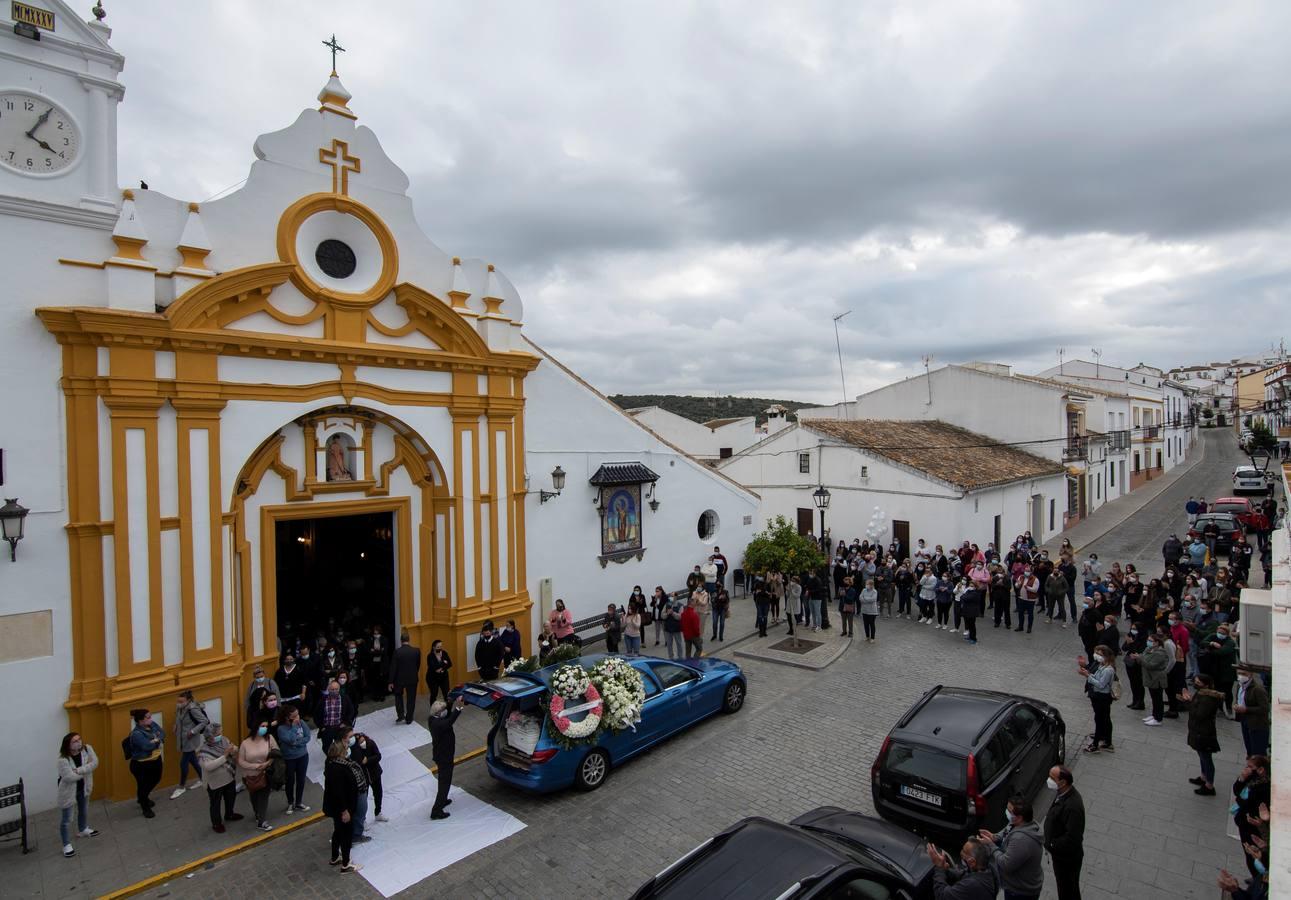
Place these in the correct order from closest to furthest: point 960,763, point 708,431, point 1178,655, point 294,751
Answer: point 960,763 → point 294,751 → point 1178,655 → point 708,431

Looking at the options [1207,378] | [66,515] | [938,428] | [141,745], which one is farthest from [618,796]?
[1207,378]

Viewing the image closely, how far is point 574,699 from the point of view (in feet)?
29.5

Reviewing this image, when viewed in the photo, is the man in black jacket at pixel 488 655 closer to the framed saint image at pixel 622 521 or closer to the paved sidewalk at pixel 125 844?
the paved sidewalk at pixel 125 844

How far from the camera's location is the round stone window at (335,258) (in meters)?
11.4

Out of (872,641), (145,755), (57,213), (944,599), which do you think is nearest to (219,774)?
(145,755)

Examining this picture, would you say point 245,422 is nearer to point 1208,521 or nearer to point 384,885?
point 384,885

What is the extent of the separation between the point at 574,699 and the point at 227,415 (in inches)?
260

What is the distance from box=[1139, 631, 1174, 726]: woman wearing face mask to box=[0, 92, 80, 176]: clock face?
1684 cm

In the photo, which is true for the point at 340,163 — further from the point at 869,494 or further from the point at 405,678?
the point at 869,494

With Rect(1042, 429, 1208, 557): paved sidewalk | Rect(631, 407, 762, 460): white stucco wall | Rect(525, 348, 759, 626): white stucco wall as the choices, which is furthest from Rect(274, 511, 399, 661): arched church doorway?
Rect(1042, 429, 1208, 557): paved sidewalk

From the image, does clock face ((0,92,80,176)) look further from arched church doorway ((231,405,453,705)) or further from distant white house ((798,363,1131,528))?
distant white house ((798,363,1131,528))

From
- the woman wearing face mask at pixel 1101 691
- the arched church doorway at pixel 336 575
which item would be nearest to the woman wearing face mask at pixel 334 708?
the arched church doorway at pixel 336 575

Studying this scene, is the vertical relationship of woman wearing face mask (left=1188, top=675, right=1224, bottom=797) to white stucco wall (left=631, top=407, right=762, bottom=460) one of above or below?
below

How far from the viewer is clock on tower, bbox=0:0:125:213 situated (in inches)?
345
